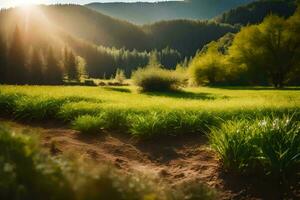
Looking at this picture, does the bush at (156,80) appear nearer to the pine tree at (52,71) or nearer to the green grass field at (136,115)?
the green grass field at (136,115)

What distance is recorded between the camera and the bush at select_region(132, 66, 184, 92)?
102 feet

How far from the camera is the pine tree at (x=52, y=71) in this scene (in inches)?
2773

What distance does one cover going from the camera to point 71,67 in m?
79.8

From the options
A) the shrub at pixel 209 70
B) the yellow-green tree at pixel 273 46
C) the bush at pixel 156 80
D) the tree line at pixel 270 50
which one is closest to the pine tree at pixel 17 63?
the shrub at pixel 209 70

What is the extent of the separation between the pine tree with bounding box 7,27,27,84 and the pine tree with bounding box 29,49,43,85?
6.05ft

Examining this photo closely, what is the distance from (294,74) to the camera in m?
44.4

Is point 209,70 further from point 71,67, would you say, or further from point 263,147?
point 263,147

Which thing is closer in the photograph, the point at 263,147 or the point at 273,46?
the point at 263,147

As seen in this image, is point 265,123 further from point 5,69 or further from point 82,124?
point 5,69

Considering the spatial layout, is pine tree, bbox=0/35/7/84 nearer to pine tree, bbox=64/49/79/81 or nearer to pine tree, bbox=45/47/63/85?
pine tree, bbox=45/47/63/85

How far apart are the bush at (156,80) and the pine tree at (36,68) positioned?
128 feet

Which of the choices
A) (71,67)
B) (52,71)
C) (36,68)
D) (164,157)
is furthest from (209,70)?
(164,157)

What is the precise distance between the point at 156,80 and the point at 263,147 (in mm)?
23360

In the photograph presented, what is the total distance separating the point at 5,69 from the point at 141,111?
53694 mm
